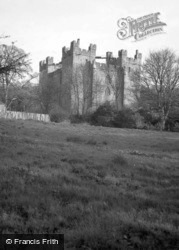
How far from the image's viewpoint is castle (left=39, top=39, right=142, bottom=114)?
61375 mm

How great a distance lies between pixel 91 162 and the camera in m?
9.32

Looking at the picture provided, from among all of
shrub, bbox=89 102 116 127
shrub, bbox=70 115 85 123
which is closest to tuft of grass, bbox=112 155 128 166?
shrub, bbox=89 102 116 127

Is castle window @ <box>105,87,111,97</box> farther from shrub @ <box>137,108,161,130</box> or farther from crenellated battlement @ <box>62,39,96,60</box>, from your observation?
shrub @ <box>137,108,161,130</box>

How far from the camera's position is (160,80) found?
42.9 metres

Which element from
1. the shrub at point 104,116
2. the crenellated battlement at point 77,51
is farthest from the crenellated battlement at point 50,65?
the shrub at point 104,116

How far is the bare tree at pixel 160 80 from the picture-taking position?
41.8m

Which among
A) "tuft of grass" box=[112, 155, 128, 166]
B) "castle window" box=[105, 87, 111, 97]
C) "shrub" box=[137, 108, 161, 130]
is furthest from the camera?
"castle window" box=[105, 87, 111, 97]

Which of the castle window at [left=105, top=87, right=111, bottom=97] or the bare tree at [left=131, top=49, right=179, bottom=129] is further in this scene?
the castle window at [left=105, top=87, right=111, bottom=97]

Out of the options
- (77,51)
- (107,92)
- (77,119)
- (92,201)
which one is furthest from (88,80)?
(92,201)

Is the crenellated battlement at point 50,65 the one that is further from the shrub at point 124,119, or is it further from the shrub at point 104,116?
the shrub at point 124,119

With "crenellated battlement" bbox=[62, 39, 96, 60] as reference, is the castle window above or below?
below

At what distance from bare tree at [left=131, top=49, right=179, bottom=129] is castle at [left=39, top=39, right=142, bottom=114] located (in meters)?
13.8

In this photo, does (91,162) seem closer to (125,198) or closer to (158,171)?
(158,171)

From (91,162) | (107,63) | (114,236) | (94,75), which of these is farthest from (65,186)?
(107,63)
